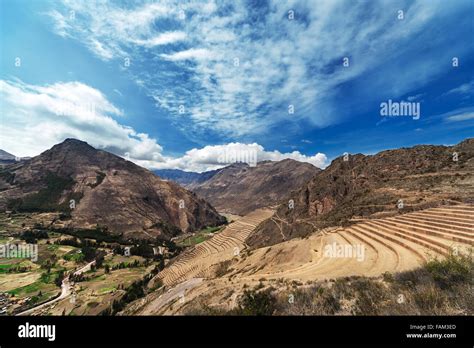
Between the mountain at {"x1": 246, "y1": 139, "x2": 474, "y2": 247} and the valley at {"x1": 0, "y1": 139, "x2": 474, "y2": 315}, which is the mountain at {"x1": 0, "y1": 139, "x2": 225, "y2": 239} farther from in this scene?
the mountain at {"x1": 246, "y1": 139, "x2": 474, "y2": 247}

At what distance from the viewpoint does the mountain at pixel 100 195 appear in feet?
435

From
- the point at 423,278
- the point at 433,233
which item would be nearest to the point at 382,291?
the point at 423,278

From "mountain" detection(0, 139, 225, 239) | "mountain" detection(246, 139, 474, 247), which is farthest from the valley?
"mountain" detection(0, 139, 225, 239)

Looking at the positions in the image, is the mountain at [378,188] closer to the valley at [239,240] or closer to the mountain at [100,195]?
the valley at [239,240]

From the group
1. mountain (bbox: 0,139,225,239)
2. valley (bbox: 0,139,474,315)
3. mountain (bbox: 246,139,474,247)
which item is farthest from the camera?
mountain (bbox: 0,139,225,239)

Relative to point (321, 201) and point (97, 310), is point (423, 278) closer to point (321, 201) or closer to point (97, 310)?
point (321, 201)

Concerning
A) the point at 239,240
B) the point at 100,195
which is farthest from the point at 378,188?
the point at 100,195

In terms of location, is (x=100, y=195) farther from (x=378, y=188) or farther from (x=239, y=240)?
(x=378, y=188)

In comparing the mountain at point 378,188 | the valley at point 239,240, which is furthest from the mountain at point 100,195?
the mountain at point 378,188

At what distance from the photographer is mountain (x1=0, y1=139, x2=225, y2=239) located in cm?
13262

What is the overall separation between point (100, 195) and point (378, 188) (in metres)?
155

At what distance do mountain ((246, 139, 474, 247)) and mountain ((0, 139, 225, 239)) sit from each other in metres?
101
